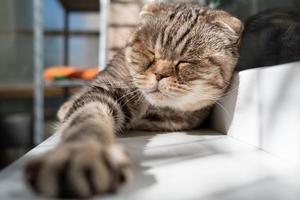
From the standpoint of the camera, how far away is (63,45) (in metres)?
3.21

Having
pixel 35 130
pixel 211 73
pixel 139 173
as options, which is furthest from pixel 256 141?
pixel 35 130

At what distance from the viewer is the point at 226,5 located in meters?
1.45

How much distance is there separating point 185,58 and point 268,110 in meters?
0.27

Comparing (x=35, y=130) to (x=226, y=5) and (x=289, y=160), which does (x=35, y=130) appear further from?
(x=289, y=160)

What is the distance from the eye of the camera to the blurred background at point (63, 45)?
1022mm

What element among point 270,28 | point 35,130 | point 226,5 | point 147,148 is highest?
point 226,5

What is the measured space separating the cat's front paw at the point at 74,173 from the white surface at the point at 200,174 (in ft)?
0.14

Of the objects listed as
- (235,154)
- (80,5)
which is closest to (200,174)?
(235,154)

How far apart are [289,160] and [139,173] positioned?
299 mm

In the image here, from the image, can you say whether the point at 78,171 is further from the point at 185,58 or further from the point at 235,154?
the point at 185,58

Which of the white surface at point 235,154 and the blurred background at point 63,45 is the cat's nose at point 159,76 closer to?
the white surface at point 235,154

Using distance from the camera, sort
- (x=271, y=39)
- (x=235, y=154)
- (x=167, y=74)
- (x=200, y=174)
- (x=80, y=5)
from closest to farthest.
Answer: (x=200, y=174) < (x=235, y=154) < (x=167, y=74) < (x=271, y=39) < (x=80, y=5)

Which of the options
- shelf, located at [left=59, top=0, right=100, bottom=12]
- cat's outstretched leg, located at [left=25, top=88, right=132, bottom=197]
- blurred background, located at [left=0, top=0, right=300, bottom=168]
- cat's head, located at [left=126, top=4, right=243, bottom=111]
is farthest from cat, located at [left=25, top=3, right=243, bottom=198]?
shelf, located at [left=59, top=0, right=100, bottom=12]

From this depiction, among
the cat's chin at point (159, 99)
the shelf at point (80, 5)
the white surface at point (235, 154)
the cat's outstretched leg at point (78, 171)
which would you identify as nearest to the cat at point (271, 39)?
the white surface at point (235, 154)
